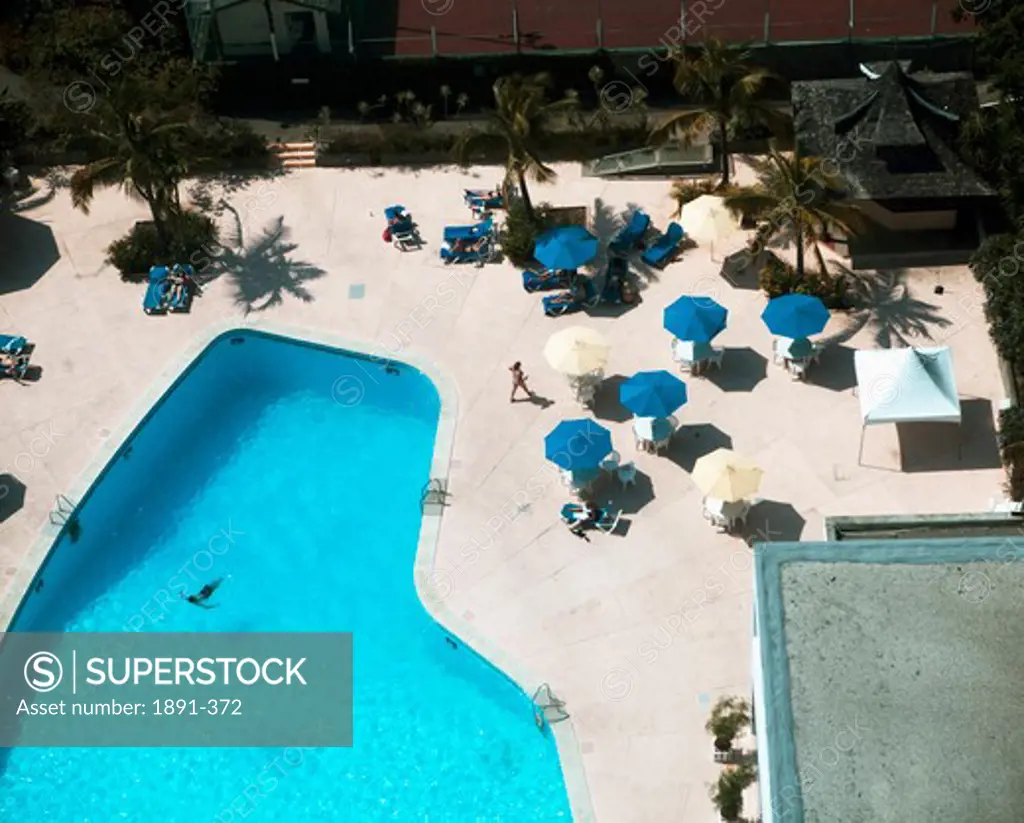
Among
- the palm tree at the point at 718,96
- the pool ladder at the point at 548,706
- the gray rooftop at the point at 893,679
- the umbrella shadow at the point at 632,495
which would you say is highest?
the palm tree at the point at 718,96

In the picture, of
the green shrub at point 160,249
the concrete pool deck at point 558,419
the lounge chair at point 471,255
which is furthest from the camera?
the green shrub at point 160,249

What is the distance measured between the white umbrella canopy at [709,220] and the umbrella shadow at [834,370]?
4.98 m

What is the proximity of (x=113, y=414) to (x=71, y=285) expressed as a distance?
6.69 metres

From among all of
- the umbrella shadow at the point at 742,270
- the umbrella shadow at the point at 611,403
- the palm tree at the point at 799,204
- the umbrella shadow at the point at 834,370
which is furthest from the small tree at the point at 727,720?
the umbrella shadow at the point at 742,270

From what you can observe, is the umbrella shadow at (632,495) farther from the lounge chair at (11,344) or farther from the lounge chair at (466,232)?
the lounge chair at (11,344)

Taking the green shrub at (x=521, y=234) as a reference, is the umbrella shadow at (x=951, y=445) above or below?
below

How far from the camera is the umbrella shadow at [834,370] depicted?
4662cm

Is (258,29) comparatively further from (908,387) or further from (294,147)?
(908,387)

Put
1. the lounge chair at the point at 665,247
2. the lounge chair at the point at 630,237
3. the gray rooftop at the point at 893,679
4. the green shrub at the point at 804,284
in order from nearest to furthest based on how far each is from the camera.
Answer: the gray rooftop at the point at 893,679, the green shrub at the point at 804,284, the lounge chair at the point at 665,247, the lounge chair at the point at 630,237

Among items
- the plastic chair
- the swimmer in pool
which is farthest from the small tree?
the swimmer in pool

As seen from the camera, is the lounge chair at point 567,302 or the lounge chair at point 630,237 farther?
the lounge chair at point 630,237

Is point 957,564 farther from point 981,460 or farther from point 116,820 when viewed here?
point 116,820

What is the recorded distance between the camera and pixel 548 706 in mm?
39062

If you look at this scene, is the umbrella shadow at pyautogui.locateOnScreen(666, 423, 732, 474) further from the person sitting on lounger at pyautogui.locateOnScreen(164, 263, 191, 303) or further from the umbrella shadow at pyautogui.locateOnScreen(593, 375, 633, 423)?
the person sitting on lounger at pyautogui.locateOnScreen(164, 263, 191, 303)
